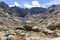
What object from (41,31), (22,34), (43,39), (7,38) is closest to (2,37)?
(7,38)

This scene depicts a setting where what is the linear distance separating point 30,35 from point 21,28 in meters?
12.0

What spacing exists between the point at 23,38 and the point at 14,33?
233 inches

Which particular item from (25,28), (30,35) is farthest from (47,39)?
(25,28)

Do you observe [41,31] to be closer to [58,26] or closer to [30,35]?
[30,35]

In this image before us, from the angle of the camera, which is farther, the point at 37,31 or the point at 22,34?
the point at 37,31

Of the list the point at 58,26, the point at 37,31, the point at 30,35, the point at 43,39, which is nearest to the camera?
the point at 43,39

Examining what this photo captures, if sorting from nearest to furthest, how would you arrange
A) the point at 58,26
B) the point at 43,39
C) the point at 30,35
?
1. the point at 43,39
2. the point at 30,35
3. the point at 58,26

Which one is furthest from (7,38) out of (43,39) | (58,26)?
(58,26)

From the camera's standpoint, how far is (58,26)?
92188 mm

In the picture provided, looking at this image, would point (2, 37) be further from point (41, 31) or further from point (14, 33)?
point (41, 31)

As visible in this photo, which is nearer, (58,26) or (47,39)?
(47,39)

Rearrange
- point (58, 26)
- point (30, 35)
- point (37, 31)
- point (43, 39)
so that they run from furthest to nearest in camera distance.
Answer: point (58, 26) < point (37, 31) < point (30, 35) < point (43, 39)

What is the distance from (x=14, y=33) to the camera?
6247 centimetres

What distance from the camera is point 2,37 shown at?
195ft
